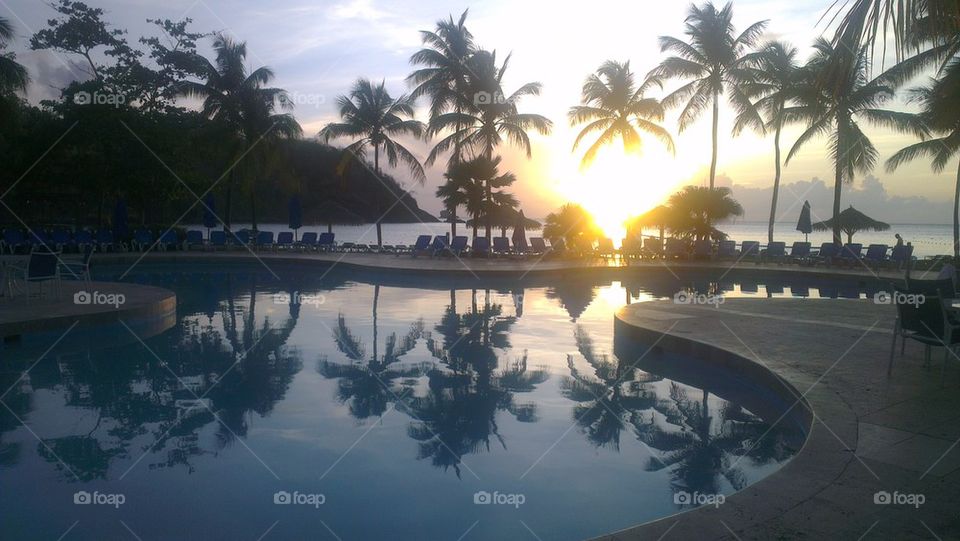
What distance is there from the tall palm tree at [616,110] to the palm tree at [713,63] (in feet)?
3.67

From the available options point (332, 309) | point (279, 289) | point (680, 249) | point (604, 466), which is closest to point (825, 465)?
point (604, 466)

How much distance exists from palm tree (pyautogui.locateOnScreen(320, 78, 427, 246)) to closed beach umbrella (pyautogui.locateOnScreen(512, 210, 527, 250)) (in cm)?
661

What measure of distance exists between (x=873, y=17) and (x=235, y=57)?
28461mm

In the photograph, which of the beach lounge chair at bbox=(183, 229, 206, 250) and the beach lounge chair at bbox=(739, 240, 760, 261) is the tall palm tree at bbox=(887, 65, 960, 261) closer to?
the beach lounge chair at bbox=(739, 240, 760, 261)

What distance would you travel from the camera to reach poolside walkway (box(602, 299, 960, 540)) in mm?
3240

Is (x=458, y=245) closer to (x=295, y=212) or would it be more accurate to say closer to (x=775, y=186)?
(x=295, y=212)

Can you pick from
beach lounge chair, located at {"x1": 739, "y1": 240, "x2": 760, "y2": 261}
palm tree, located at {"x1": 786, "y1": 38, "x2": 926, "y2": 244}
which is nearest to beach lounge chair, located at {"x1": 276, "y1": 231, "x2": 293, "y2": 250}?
beach lounge chair, located at {"x1": 739, "y1": 240, "x2": 760, "y2": 261}

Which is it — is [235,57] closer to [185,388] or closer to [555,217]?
[555,217]

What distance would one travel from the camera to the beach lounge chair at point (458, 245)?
22.1m

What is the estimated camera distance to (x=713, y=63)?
24.4 metres

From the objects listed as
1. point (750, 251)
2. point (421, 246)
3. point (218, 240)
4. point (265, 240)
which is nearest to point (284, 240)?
point (265, 240)

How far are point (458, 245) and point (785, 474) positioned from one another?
18.5 m

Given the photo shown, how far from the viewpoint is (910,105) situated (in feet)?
75.7

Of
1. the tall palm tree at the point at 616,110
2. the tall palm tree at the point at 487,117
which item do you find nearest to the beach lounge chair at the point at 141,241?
the tall palm tree at the point at 487,117
